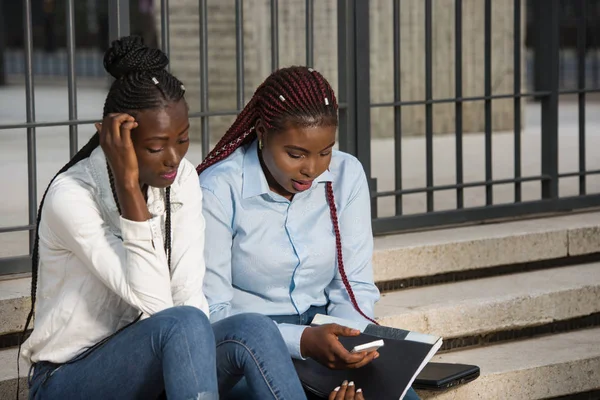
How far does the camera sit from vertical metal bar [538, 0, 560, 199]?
586cm

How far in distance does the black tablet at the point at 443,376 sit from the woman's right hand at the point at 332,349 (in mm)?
342

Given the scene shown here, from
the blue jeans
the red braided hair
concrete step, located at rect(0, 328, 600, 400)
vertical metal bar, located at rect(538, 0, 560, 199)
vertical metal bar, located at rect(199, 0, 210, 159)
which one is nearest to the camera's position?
the blue jeans

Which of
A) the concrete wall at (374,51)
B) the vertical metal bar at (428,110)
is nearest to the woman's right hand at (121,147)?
the vertical metal bar at (428,110)

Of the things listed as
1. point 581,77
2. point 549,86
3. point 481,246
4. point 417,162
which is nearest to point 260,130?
point 481,246

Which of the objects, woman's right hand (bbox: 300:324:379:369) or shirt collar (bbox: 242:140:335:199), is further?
shirt collar (bbox: 242:140:335:199)

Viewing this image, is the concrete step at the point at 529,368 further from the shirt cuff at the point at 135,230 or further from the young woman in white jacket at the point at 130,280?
the shirt cuff at the point at 135,230

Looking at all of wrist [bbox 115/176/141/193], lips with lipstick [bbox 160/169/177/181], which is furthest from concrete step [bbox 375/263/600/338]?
wrist [bbox 115/176/141/193]

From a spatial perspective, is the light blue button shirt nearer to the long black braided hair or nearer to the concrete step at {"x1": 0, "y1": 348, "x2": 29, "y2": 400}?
the long black braided hair

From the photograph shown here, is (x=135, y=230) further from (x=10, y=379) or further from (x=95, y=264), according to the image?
(x=10, y=379)

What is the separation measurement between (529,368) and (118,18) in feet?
6.87

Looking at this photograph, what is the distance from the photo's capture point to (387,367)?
3201mm

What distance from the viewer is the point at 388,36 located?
35.3ft

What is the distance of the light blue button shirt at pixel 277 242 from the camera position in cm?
347

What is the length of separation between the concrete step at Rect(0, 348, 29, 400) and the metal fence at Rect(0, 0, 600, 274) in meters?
0.63
